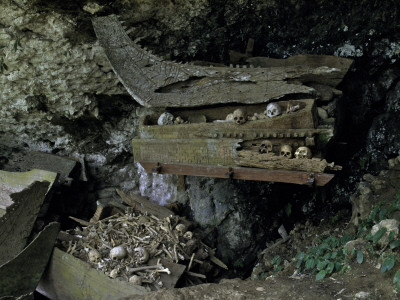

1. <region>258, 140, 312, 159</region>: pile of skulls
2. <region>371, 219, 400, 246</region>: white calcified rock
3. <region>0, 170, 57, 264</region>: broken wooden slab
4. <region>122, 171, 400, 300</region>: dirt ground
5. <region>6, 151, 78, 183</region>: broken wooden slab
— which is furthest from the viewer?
<region>6, 151, 78, 183</region>: broken wooden slab

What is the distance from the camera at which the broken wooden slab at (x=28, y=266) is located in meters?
5.03

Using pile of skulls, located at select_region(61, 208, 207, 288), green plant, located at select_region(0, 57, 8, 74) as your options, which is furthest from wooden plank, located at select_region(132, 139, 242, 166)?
green plant, located at select_region(0, 57, 8, 74)

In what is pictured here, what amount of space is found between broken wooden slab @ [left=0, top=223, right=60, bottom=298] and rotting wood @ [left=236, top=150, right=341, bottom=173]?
262cm

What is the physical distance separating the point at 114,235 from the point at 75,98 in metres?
2.26

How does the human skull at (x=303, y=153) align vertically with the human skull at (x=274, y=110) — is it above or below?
below

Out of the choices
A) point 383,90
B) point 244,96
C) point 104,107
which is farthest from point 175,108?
point 383,90

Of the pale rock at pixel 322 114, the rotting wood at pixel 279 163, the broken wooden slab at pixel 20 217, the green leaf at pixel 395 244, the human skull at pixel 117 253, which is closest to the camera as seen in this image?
the green leaf at pixel 395 244

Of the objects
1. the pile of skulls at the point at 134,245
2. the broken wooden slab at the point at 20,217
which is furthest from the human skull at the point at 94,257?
the broken wooden slab at the point at 20,217

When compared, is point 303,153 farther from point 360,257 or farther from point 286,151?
point 360,257

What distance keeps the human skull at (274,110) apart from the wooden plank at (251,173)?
0.64 meters

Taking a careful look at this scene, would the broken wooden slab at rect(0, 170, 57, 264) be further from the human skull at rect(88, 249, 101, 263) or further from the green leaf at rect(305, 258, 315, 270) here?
the green leaf at rect(305, 258, 315, 270)

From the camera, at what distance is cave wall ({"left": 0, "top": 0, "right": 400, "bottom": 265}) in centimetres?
567

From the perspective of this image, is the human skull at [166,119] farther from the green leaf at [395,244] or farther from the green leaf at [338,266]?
the green leaf at [395,244]

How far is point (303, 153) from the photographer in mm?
4332
